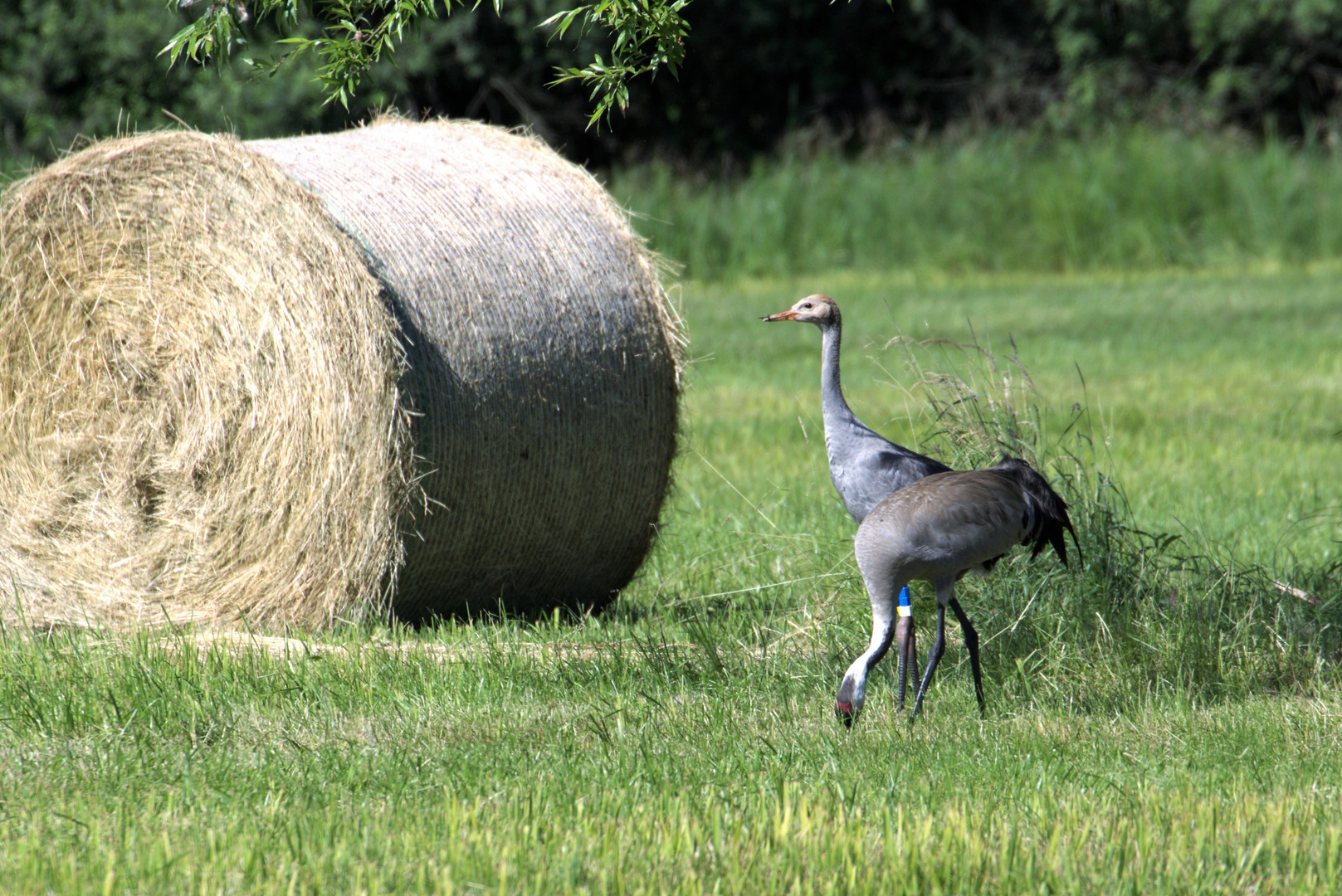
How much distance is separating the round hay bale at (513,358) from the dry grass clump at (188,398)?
7.5 inches

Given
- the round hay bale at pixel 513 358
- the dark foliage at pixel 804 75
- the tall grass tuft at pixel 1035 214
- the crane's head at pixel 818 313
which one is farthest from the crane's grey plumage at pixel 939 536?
the dark foliage at pixel 804 75

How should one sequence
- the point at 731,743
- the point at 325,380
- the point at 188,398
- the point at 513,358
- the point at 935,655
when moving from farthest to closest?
the point at 188,398 → the point at 513,358 → the point at 325,380 → the point at 935,655 → the point at 731,743

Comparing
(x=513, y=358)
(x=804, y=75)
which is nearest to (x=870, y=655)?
(x=513, y=358)

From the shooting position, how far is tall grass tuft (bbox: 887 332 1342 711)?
5.23m

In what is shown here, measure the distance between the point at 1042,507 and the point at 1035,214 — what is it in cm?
1406

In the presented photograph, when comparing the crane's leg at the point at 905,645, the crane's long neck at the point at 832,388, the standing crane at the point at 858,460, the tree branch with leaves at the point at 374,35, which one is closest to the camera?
the tree branch with leaves at the point at 374,35

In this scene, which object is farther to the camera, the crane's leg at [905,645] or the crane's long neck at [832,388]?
the crane's long neck at [832,388]

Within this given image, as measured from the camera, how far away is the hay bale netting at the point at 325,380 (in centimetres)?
589

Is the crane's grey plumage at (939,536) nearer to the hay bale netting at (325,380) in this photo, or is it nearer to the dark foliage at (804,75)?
the hay bale netting at (325,380)

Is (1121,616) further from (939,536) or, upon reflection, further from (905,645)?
(939,536)

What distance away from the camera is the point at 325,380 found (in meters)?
5.93

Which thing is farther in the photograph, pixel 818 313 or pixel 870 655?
pixel 818 313

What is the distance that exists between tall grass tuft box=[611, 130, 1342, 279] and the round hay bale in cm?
1199

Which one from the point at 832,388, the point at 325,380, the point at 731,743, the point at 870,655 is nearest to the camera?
the point at 731,743
